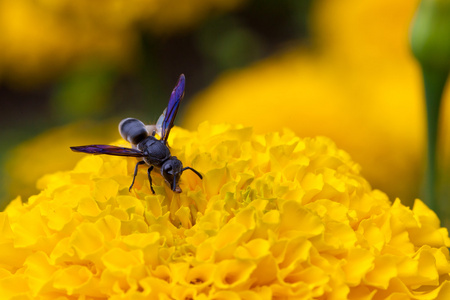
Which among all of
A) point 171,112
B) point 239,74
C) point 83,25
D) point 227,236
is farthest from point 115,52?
point 227,236

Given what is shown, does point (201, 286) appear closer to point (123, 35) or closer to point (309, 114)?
point (309, 114)

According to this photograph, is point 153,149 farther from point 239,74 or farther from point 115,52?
point 239,74

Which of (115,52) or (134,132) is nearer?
(134,132)

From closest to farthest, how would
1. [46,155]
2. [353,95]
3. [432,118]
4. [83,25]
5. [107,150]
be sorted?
[107,150]
[432,118]
[353,95]
[83,25]
[46,155]

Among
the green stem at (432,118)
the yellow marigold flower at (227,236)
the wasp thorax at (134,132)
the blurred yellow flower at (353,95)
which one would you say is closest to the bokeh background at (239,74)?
the blurred yellow flower at (353,95)

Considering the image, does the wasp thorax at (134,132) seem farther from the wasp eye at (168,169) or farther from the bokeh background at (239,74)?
the bokeh background at (239,74)

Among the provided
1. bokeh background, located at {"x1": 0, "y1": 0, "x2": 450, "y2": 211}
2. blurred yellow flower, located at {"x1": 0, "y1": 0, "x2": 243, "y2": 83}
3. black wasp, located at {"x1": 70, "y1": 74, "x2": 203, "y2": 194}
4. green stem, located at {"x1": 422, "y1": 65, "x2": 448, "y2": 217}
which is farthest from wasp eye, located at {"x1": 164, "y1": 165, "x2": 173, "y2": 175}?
blurred yellow flower, located at {"x1": 0, "y1": 0, "x2": 243, "y2": 83}
